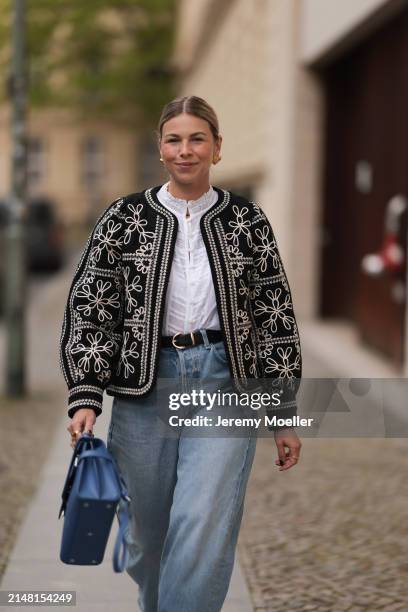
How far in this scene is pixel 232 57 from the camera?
19.1 metres

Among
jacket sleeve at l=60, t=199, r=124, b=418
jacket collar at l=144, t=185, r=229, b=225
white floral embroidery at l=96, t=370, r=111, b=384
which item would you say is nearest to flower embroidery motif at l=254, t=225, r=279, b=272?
jacket collar at l=144, t=185, r=229, b=225

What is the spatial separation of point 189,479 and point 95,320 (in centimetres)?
49

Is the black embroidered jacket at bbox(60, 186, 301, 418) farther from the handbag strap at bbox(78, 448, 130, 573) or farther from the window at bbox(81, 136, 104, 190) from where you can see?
the window at bbox(81, 136, 104, 190)

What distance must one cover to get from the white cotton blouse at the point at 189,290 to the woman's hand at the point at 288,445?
0.35 metres

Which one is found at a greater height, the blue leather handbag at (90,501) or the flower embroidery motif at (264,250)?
the flower embroidery motif at (264,250)

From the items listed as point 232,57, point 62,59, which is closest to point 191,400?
point 62,59

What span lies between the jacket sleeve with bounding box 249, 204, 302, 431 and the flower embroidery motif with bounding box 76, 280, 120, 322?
15.2 inches

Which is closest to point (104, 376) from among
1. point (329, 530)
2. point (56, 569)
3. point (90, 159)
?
point (56, 569)

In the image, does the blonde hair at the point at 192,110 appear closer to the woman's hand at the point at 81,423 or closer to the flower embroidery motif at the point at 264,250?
the flower embroidery motif at the point at 264,250

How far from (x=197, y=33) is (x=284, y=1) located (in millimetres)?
11917

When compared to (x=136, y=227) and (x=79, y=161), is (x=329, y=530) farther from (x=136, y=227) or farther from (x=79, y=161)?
(x=79, y=161)

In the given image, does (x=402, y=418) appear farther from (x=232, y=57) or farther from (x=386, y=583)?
(x=232, y=57)

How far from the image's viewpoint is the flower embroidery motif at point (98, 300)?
322 cm

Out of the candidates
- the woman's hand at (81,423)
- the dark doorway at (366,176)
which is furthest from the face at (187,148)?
the dark doorway at (366,176)
